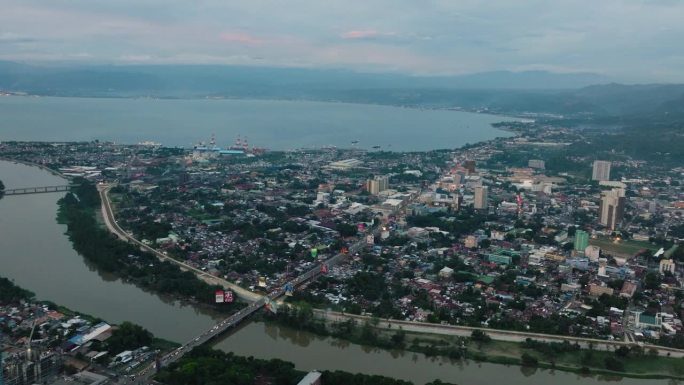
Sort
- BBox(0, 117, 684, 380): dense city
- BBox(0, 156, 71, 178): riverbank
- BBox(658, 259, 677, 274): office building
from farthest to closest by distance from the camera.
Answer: BBox(0, 156, 71, 178): riverbank
BBox(658, 259, 677, 274): office building
BBox(0, 117, 684, 380): dense city

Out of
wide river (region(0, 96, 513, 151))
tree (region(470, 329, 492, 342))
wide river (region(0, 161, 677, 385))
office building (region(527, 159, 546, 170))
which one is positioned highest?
wide river (region(0, 96, 513, 151))

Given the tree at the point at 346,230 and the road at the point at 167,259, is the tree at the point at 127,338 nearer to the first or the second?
the road at the point at 167,259

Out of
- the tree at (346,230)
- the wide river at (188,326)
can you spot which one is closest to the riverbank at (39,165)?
the wide river at (188,326)

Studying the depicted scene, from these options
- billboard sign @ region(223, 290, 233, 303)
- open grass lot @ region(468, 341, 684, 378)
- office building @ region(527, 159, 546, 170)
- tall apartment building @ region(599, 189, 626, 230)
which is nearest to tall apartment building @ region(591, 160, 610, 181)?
office building @ region(527, 159, 546, 170)

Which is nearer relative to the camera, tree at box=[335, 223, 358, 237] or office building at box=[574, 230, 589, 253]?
office building at box=[574, 230, 589, 253]

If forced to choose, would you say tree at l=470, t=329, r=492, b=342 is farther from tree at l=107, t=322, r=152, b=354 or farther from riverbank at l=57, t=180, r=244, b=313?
tree at l=107, t=322, r=152, b=354
